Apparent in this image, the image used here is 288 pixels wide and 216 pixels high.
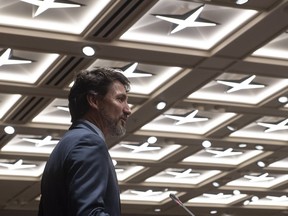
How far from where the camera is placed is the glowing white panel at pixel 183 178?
19484mm

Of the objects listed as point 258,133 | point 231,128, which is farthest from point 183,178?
point 231,128

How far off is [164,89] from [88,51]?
8.17 feet

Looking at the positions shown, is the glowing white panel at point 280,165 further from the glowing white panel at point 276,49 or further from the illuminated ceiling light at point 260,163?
the glowing white panel at point 276,49

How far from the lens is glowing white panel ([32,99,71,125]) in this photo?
13.9 m

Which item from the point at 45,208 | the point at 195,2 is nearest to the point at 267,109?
the point at 195,2

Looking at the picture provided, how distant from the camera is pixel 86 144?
215 cm

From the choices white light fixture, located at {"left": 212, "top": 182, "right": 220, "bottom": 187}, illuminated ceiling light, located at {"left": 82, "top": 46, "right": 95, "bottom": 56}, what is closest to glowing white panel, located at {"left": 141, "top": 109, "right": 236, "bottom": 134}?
illuminated ceiling light, located at {"left": 82, "top": 46, "right": 95, "bottom": 56}

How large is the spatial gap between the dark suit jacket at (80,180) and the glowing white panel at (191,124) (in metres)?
12.5

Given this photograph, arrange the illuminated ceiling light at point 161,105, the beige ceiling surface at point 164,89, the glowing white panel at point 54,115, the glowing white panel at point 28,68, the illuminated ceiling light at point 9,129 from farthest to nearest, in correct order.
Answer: the illuminated ceiling light at point 9,129
the glowing white panel at point 54,115
the illuminated ceiling light at point 161,105
the glowing white panel at point 28,68
the beige ceiling surface at point 164,89

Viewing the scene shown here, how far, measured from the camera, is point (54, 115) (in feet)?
47.3

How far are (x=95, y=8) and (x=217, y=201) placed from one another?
13703mm

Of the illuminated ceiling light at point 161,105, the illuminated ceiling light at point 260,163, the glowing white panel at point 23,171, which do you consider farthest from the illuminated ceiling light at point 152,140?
the illuminated ceiling light at point 260,163

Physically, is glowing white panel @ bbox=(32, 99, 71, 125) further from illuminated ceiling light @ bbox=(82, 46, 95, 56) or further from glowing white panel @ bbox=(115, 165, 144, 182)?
glowing white panel @ bbox=(115, 165, 144, 182)

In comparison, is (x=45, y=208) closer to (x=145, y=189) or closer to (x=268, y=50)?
(x=268, y=50)
